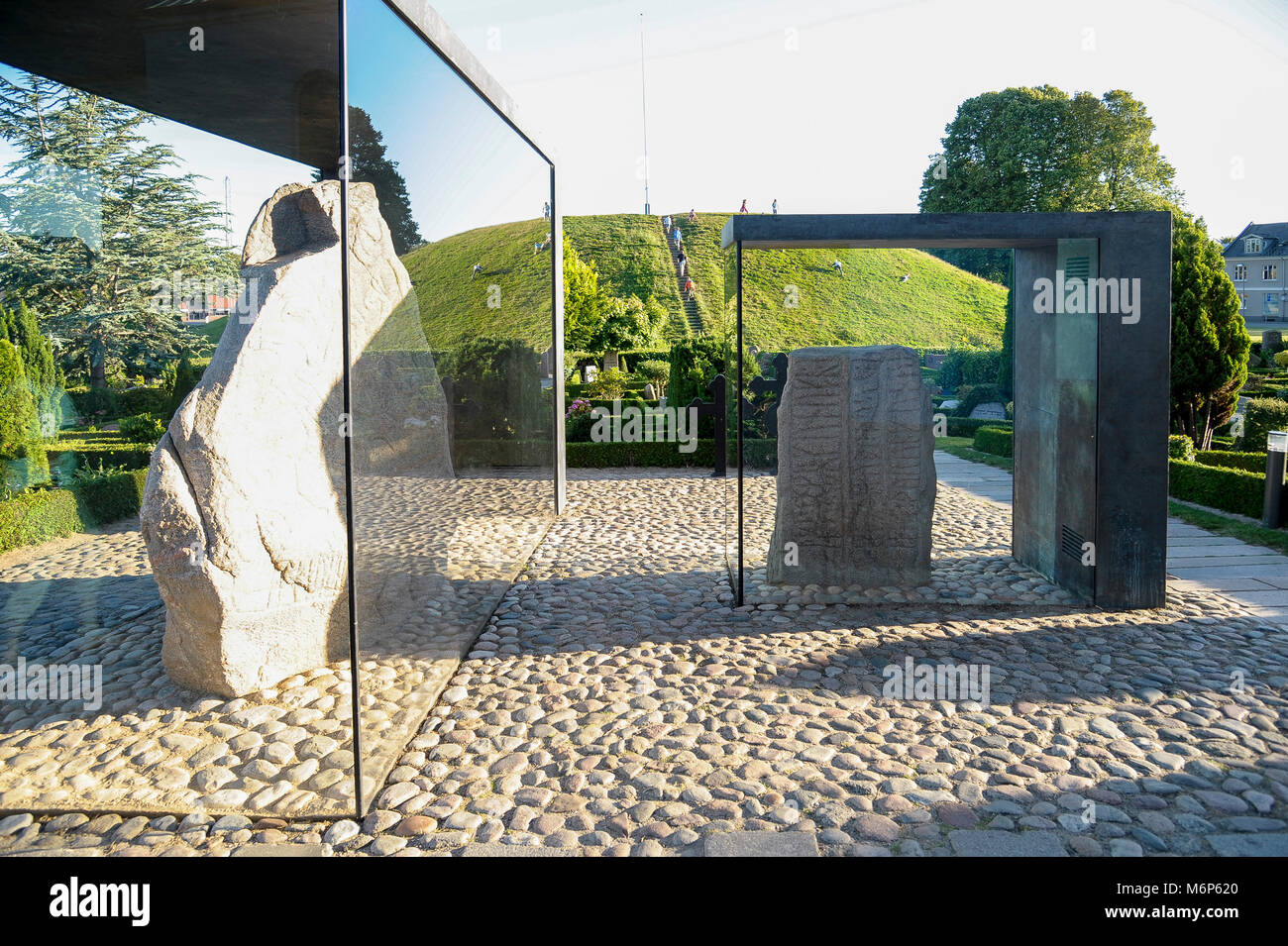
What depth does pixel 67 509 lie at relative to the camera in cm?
988

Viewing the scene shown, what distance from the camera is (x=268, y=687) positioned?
215 inches

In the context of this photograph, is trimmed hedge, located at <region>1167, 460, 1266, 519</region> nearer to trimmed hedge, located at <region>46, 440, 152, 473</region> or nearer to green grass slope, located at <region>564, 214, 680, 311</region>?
trimmed hedge, located at <region>46, 440, 152, 473</region>

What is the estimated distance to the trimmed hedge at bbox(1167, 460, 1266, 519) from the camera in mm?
10742

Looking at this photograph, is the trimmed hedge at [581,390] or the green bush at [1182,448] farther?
the trimmed hedge at [581,390]

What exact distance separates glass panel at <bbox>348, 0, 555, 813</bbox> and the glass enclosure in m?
0.03

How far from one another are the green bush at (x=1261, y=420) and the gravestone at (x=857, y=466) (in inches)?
411

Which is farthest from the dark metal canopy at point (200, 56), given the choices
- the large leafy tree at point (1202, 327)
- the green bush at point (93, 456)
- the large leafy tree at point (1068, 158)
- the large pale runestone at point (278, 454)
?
the large leafy tree at point (1068, 158)

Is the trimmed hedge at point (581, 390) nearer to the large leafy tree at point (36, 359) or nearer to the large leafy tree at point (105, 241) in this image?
the large leafy tree at point (105, 241)

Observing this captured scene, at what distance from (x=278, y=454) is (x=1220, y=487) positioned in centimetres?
1128

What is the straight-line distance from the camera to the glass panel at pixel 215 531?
4.66 metres

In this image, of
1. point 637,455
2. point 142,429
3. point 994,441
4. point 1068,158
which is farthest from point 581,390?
point 1068,158

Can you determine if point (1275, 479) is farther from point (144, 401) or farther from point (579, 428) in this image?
point (144, 401)

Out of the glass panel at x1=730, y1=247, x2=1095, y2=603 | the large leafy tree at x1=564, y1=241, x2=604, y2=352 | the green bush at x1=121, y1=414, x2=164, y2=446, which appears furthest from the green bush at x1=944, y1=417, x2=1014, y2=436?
the green bush at x1=121, y1=414, x2=164, y2=446

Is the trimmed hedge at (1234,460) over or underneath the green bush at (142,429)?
underneath
